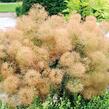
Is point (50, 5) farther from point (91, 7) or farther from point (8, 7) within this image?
point (8, 7)

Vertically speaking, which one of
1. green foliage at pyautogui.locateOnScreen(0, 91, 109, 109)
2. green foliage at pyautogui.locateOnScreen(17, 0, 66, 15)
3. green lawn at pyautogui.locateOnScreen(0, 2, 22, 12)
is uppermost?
green foliage at pyautogui.locateOnScreen(0, 91, 109, 109)

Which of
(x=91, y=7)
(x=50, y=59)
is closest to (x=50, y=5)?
(x=91, y=7)

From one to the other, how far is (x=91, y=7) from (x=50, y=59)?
503cm

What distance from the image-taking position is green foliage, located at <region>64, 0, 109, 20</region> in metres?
11.2

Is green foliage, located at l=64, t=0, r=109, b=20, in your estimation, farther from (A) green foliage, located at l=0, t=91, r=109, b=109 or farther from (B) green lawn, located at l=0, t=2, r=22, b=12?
(B) green lawn, located at l=0, t=2, r=22, b=12

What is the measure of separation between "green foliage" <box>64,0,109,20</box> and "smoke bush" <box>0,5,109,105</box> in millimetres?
4381

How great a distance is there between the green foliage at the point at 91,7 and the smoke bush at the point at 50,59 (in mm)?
4381

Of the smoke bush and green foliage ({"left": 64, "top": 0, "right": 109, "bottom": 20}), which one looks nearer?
the smoke bush

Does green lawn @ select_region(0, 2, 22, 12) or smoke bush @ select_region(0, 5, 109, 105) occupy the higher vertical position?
smoke bush @ select_region(0, 5, 109, 105)

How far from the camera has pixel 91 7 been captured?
11.3 meters

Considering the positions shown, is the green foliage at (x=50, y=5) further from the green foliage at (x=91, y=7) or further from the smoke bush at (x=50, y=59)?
the smoke bush at (x=50, y=59)

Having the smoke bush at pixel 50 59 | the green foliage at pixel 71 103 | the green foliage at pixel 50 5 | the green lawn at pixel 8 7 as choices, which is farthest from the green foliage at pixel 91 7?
the green lawn at pixel 8 7

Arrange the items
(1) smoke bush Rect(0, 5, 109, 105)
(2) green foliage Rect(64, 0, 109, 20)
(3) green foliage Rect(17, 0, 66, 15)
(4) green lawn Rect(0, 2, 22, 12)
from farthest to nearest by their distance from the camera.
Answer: (4) green lawn Rect(0, 2, 22, 12), (3) green foliage Rect(17, 0, 66, 15), (2) green foliage Rect(64, 0, 109, 20), (1) smoke bush Rect(0, 5, 109, 105)

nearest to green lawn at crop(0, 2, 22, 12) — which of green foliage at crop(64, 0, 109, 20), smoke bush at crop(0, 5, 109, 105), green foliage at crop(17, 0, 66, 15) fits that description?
green foliage at crop(17, 0, 66, 15)
